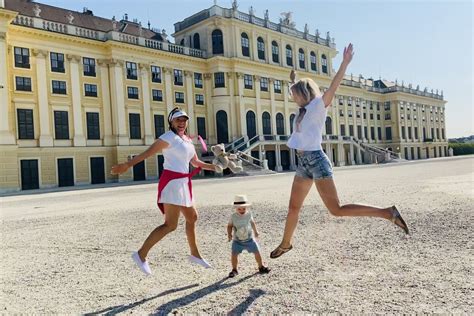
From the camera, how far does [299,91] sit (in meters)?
4.52

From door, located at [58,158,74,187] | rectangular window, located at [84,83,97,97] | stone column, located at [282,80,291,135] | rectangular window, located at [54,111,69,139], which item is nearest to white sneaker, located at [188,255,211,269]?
door, located at [58,158,74,187]

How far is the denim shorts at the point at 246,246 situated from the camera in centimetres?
468

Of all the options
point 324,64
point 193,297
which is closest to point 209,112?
point 324,64

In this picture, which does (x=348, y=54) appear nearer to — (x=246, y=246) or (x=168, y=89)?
(x=246, y=246)

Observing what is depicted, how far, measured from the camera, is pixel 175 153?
4727 mm

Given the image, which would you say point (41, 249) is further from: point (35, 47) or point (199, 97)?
point (199, 97)

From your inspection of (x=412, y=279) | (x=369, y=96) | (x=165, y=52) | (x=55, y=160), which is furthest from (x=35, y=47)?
(x=369, y=96)

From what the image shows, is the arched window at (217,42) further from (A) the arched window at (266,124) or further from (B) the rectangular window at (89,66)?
(B) the rectangular window at (89,66)

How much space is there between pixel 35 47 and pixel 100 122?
7613 millimetres

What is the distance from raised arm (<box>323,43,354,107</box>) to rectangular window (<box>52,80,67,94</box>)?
31492 millimetres

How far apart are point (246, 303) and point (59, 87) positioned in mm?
32356

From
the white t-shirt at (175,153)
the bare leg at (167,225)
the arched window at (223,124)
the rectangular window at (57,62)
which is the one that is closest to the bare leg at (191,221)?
the bare leg at (167,225)

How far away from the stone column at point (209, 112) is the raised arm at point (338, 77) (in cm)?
3783

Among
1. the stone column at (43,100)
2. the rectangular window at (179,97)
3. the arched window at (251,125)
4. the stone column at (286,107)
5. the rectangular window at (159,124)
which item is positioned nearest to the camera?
the stone column at (43,100)
